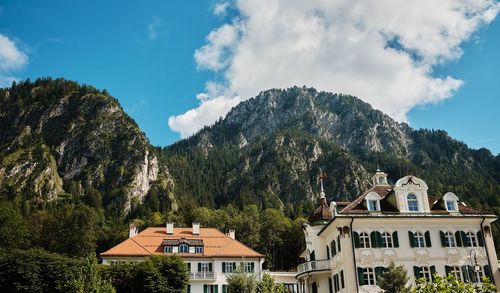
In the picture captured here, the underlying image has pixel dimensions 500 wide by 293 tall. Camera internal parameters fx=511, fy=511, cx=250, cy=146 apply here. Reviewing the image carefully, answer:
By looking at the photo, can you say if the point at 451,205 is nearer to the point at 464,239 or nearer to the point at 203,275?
the point at 464,239

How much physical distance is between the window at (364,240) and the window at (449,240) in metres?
7.12

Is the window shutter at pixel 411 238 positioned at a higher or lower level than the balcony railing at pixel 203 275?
higher

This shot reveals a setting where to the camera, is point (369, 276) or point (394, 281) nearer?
point (394, 281)

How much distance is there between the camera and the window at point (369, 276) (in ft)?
142

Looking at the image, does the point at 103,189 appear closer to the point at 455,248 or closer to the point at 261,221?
the point at 261,221

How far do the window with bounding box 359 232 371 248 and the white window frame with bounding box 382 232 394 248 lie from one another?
4.49 ft

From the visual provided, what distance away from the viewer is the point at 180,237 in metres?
69.4

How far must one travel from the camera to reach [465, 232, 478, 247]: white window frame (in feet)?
150

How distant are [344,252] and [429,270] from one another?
7542 millimetres

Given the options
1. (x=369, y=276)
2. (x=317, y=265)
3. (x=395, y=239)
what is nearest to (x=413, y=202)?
(x=395, y=239)

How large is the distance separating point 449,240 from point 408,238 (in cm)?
383

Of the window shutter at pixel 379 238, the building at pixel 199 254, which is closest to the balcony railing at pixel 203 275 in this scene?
the building at pixel 199 254

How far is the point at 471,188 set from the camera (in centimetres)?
18300

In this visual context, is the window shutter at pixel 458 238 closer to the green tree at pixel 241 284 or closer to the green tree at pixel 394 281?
the green tree at pixel 394 281
